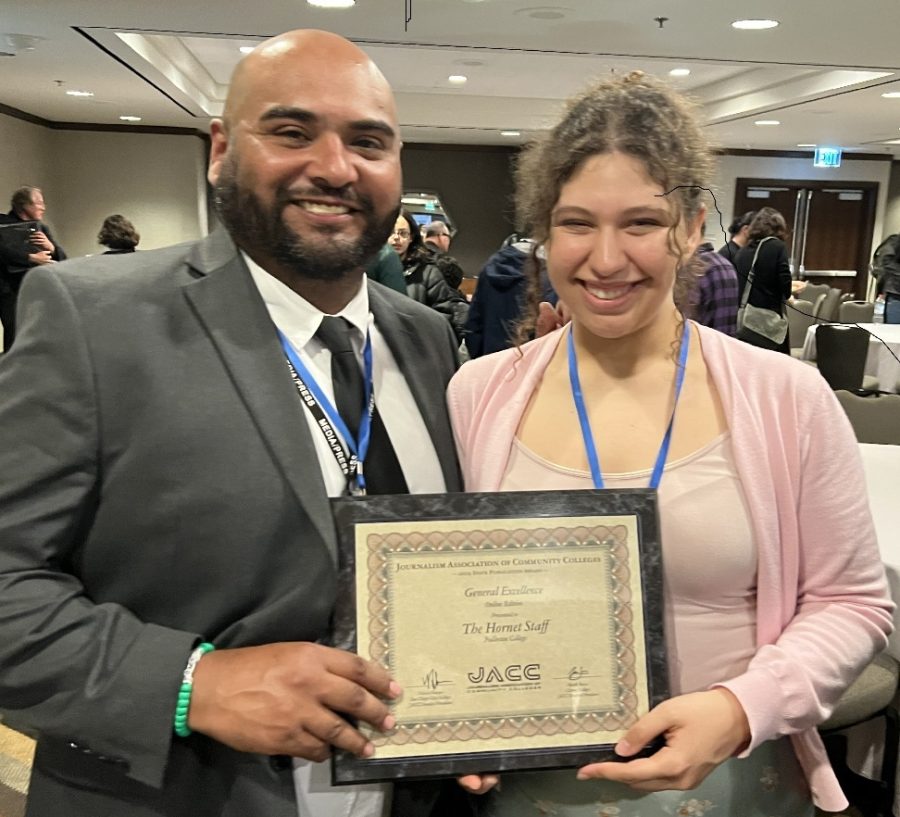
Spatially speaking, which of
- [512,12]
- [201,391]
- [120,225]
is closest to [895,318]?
[512,12]

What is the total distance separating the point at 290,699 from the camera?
0.99 meters

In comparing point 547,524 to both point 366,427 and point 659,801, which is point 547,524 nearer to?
point 366,427

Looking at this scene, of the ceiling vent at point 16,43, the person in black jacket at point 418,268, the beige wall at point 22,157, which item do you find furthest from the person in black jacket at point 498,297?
the beige wall at point 22,157

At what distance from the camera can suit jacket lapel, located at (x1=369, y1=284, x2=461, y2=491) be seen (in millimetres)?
1363

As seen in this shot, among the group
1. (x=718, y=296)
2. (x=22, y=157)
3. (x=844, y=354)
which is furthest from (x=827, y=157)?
(x=22, y=157)

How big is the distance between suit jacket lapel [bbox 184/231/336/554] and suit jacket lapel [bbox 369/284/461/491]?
0.29m

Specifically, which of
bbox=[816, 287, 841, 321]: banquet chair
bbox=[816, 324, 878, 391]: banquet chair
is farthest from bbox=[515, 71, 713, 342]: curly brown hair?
bbox=[816, 287, 841, 321]: banquet chair

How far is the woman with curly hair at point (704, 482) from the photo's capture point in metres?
1.16

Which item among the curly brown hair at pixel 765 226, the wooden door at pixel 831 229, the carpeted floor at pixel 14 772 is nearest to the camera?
the carpeted floor at pixel 14 772

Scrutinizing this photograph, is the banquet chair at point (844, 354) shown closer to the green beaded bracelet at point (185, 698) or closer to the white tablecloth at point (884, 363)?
the white tablecloth at point (884, 363)

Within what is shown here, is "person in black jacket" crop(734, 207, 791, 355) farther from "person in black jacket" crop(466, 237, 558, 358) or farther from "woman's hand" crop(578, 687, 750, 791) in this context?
"woman's hand" crop(578, 687, 750, 791)

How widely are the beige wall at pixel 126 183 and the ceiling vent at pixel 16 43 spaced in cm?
600

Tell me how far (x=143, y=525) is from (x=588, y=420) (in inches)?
26.5

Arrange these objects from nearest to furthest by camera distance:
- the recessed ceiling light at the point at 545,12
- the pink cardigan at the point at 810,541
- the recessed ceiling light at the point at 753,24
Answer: the pink cardigan at the point at 810,541
the recessed ceiling light at the point at 545,12
the recessed ceiling light at the point at 753,24
